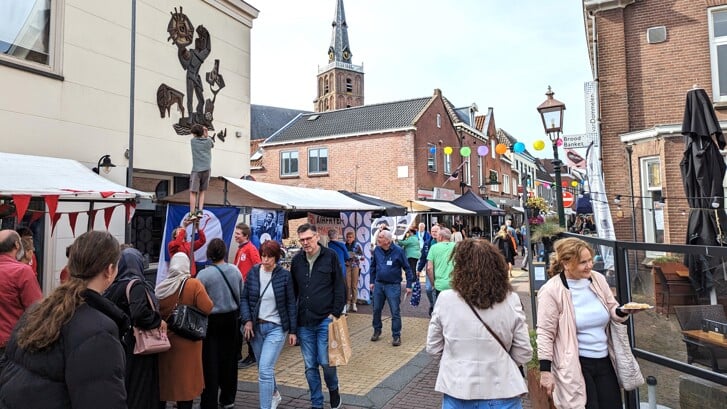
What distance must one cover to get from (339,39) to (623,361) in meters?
65.4

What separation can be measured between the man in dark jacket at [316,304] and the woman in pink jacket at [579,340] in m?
2.01

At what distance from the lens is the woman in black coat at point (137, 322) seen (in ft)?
10.5

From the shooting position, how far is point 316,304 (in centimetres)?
437

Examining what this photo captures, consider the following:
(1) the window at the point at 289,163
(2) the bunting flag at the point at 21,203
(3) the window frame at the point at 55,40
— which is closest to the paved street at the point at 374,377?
(2) the bunting flag at the point at 21,203

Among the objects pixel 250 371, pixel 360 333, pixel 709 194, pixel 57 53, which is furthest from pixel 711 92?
pixel 57 53

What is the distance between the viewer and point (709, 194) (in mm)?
6586

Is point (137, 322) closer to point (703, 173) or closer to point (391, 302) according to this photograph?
point (391, 302)

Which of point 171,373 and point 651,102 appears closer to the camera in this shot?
point 171,373

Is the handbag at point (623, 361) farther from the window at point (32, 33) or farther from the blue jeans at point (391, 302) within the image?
the window at point (32, 33)

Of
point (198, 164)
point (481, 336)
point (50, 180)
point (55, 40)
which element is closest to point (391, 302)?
point (198, 164)

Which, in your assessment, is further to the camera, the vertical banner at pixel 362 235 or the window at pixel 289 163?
the window at pixel 289 163

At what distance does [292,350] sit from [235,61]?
727cm

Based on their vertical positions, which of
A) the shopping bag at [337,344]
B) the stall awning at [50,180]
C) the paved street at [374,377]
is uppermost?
the stall awning at [50,180]

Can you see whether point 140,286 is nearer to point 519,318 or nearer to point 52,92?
point 519,318
